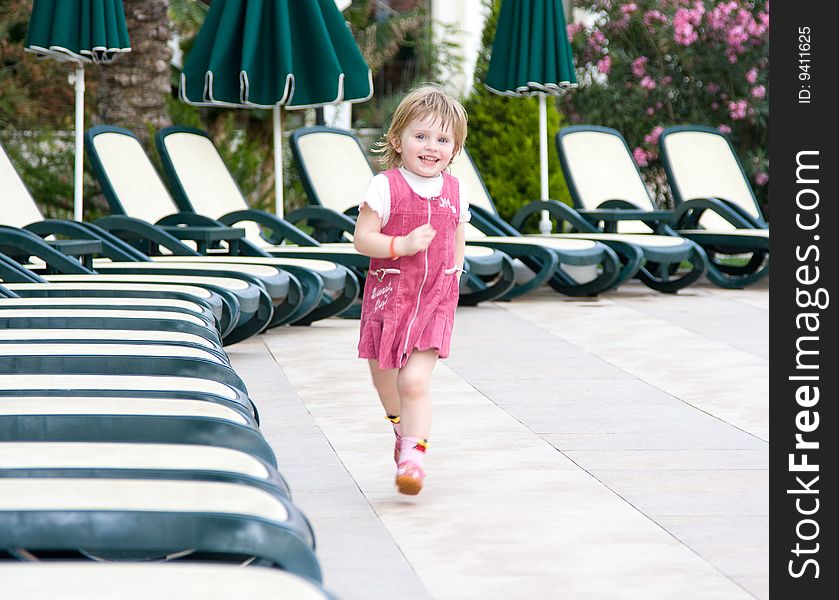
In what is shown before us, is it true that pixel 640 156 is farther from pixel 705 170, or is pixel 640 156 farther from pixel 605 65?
pixel 705 170

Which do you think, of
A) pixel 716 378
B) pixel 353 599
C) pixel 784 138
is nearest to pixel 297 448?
pixel 353 599

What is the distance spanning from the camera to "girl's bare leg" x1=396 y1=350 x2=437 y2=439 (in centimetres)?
409

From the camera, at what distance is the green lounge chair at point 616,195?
10.6m

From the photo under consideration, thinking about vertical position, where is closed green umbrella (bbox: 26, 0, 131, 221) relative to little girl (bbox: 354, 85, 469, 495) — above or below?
above

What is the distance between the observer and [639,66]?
14797 millimetres

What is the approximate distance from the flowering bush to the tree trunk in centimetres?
557

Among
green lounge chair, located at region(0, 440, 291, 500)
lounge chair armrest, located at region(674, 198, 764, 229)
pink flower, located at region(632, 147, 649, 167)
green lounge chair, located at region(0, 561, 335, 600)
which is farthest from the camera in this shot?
pink flower, located at region(632, 147, 649, 167)

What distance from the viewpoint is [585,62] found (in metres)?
15.2

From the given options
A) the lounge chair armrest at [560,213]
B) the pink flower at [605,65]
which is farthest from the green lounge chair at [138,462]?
the pink flower at [605,65]

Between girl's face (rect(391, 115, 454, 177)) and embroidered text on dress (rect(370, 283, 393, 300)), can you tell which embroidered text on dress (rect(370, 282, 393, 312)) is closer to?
embroidered text on dress (rect(370, 283, 393, 300))

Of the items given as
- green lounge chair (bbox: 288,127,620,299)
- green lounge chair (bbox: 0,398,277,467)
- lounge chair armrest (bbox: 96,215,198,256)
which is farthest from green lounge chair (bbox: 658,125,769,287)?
green lounge chair (bbox: 0,398,277,467)

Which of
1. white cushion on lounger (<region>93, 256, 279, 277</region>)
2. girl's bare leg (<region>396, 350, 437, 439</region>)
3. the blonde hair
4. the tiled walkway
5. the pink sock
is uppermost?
the blonde hair

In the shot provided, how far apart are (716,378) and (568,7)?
12.9m

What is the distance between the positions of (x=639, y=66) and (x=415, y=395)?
11345mm
